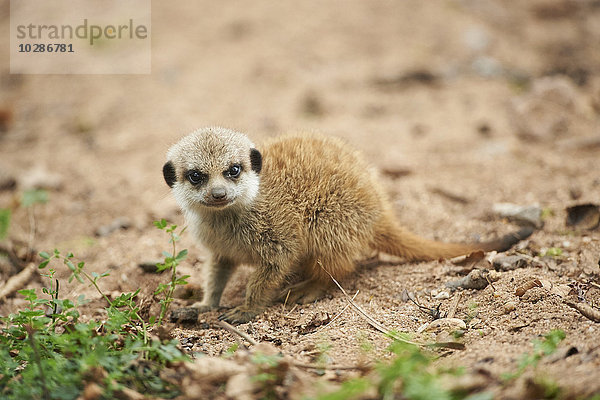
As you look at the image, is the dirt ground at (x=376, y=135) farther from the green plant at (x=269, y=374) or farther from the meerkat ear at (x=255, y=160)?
the meerkat ear at (x=255, y=160)

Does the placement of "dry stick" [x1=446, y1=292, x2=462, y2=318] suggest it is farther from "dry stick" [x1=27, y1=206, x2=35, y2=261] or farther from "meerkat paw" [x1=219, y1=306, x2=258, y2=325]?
"dry stick" [x1=27, y1=206, x2=35, y2=261]

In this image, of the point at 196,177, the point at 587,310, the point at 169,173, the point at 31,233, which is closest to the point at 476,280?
the point at 587,310

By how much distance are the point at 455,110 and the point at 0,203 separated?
5.16m

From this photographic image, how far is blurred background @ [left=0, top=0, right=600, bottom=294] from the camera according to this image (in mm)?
4523

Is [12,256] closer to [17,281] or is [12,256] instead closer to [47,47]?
[17,281]

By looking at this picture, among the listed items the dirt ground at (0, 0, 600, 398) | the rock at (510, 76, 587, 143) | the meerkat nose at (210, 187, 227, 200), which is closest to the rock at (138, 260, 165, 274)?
the dirt ground at (0, 0, 600, 398)

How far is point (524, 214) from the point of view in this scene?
3.68 metres

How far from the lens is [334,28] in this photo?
26.5 feet

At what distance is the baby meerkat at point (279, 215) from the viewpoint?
3184 mm

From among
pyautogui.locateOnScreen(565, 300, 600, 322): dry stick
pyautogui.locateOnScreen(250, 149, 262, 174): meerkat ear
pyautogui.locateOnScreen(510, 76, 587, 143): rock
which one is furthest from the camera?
pyautogui.locateOnScreen(510, 76, 587, 143): rock

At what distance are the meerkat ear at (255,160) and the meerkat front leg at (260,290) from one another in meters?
0.63

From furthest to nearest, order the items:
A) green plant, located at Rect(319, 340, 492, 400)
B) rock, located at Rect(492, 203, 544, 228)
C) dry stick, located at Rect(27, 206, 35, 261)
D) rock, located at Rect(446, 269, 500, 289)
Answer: dry stick, located at Rect(27, 206, 35, 261), rock, located at Rect(492, 203, 544, 228), rock, located at Rect(446, 269, 500, 289), green plant, located at Rect(319, 340, 492, 400)

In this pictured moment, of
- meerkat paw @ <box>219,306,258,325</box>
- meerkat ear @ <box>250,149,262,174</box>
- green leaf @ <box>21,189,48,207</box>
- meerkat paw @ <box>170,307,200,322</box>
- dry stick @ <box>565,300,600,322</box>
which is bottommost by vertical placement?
meerkat paw @ <box>219,306,258,325</box>

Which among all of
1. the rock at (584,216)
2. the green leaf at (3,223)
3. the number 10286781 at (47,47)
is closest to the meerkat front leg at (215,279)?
the green leaf at (3,223)
